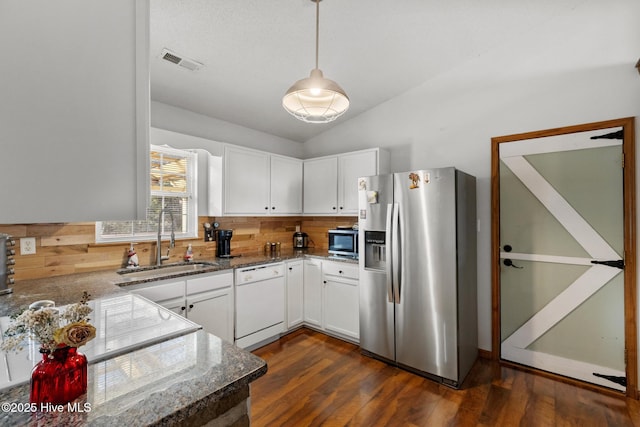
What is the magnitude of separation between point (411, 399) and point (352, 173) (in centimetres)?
228

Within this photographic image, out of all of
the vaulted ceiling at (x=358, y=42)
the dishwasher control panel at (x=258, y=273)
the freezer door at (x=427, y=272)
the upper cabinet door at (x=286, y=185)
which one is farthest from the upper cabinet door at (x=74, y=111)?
the upper cabinet door at (x=286, y=185)

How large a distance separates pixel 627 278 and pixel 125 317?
3.42 metres

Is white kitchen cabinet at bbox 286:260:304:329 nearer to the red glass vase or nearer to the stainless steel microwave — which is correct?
the stainless steel microwave

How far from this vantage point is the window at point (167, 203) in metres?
2.74

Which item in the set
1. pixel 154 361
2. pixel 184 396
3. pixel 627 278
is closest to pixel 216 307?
pixel 154 361

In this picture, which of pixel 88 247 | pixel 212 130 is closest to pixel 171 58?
pixel 212 130

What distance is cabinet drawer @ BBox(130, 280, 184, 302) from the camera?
2281mm

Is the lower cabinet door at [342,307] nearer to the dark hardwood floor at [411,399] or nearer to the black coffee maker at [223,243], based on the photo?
the dark hardwood floor at [411,399]

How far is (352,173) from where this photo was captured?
11.6 ft

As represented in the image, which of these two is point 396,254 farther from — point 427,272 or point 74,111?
point 74,111

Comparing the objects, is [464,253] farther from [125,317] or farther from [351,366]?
[125,317]

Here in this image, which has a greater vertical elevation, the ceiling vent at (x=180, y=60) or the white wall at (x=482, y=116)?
the ceiling vent at (x=180, y=60)

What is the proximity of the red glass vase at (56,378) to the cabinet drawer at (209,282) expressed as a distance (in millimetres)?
1787

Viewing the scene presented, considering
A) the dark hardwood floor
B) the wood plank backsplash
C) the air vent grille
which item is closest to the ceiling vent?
the air vent grille
